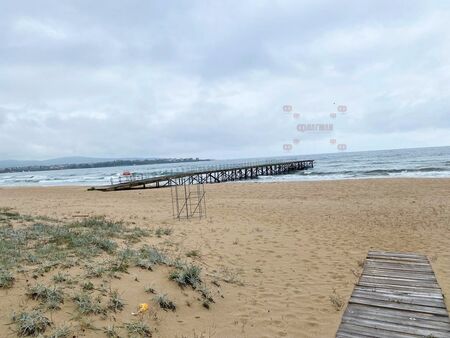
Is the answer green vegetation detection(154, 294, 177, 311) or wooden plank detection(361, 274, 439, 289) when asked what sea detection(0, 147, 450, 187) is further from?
green vegetation detection(154, 294, 177, 311)

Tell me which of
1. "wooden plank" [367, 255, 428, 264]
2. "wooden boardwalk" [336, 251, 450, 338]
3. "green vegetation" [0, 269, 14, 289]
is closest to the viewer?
"wooden boardwalk" [336, 251, 450, 338]

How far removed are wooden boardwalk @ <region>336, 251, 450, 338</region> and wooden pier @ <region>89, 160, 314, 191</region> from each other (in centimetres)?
2749

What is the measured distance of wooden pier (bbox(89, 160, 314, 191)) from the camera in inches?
1342

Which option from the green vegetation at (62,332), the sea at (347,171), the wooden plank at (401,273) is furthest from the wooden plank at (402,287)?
the sea at (347,171)

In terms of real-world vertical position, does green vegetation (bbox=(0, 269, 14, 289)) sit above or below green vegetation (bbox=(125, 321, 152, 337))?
above

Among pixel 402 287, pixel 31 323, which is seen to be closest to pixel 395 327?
pixel 402 287

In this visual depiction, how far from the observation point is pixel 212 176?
43.6m

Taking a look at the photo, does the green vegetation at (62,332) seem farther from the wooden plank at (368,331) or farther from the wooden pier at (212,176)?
the wooden pier at (212,176)

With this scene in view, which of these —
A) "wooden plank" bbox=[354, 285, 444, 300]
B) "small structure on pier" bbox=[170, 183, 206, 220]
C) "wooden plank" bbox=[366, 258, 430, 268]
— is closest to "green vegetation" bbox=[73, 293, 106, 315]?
"wooden plank" bbox=[354, 285, 444, 300]

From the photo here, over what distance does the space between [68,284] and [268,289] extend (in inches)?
124

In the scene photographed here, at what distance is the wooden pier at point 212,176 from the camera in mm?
34094

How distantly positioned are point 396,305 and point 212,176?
3925cm

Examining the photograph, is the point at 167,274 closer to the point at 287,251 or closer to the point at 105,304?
the point at 105,304

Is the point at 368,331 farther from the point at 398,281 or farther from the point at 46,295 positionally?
the point at 46,295
